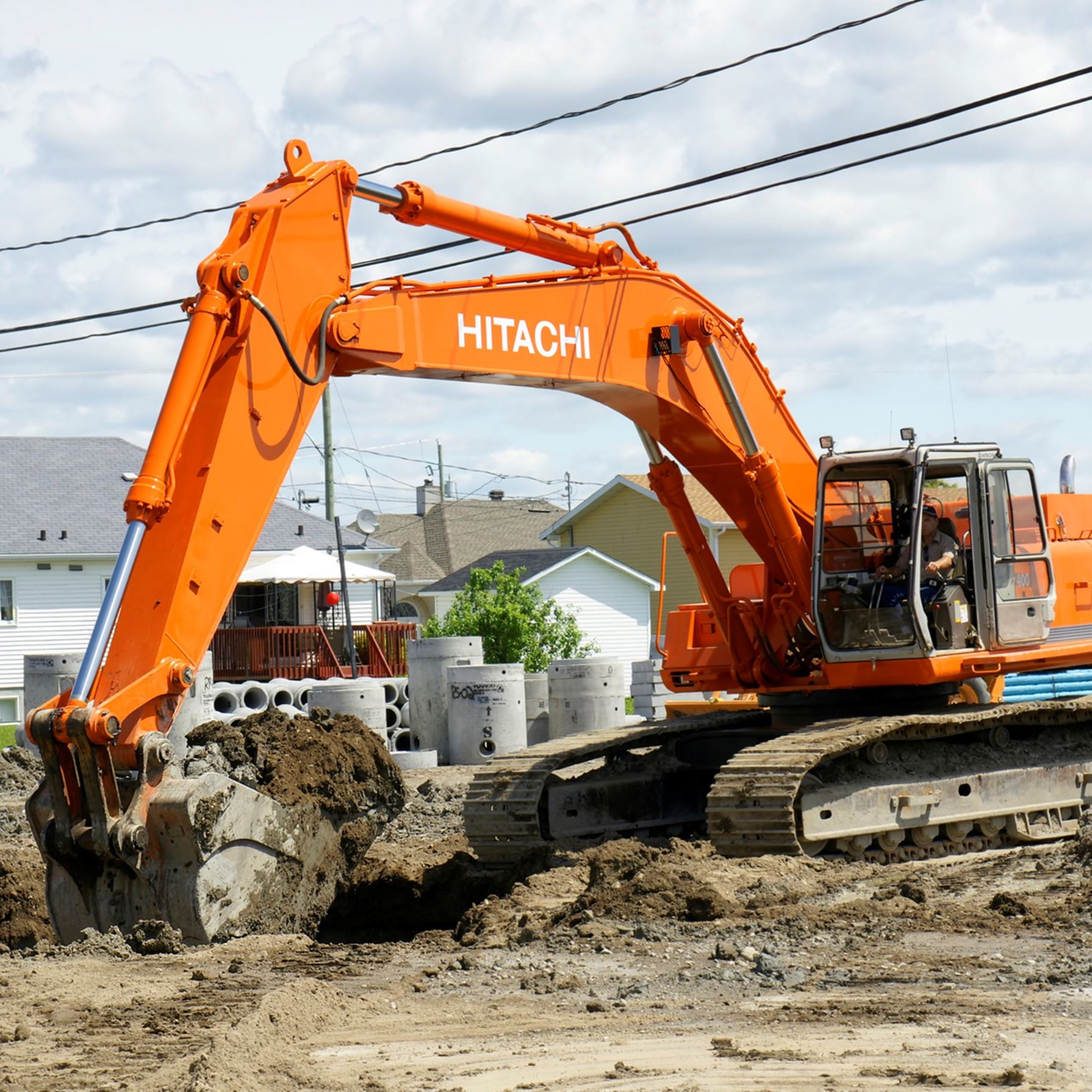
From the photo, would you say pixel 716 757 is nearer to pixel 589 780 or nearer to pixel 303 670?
pixel 589 780

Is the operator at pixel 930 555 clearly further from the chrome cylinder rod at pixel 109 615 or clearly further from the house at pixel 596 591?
the house at pixel 596 591

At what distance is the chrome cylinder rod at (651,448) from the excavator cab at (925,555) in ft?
3.89

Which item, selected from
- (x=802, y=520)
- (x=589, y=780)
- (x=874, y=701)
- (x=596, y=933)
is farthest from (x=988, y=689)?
(x=596, y=933)

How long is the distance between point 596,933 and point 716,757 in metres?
3.81

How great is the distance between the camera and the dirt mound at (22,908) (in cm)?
1000

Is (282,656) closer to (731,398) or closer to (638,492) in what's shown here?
(638,492)

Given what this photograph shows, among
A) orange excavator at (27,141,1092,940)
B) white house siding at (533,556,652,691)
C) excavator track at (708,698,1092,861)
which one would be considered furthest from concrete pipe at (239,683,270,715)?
white house siding at (533,556,652,691)

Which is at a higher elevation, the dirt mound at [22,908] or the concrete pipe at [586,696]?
the concrete pipe at [586,696]

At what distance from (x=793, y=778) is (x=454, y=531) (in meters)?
53.5

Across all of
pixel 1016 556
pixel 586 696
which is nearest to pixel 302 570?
pixel 586 696

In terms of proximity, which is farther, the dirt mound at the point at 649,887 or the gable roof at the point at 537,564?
the gable roof at the point at 537,564

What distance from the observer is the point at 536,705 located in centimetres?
2127

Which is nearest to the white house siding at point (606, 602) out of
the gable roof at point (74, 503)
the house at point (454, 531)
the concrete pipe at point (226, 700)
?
the gable roof at point (74, 503)

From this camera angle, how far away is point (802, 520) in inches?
449
